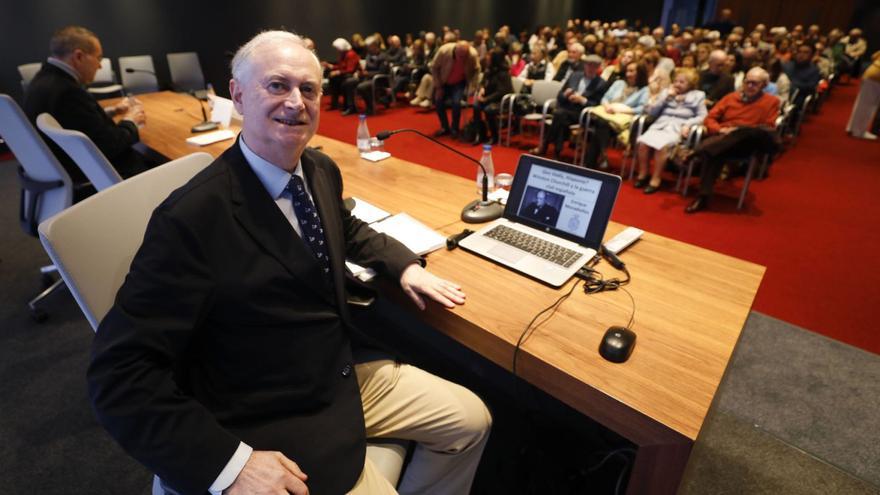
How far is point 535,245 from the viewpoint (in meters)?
1.52

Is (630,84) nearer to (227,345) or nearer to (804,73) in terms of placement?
(804,73)

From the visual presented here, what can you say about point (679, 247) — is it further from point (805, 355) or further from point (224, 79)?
point (224, 79)

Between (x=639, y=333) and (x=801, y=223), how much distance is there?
3.36 meters

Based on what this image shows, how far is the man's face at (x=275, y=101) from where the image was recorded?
1107 millimetres

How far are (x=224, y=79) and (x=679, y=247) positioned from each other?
801cm

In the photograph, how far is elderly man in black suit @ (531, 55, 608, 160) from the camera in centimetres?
483

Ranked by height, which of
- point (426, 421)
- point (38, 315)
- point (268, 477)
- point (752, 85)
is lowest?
point (38, 315)

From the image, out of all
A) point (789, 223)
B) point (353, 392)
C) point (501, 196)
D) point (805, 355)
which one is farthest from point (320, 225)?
point (789, 223)

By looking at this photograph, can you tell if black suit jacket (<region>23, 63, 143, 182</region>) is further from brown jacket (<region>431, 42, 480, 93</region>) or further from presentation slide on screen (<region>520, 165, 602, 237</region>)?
brown jacket (<region>431, 42, 480, 93</region>)

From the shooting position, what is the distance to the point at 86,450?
5.68 ft

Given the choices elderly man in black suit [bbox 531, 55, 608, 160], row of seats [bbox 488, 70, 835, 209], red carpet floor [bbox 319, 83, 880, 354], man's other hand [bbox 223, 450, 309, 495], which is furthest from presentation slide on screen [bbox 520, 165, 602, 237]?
elderly man in black suit [bbox 531, 55, 608, 160]

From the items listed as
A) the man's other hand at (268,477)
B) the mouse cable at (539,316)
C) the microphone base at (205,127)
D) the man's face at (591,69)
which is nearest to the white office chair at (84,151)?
the microphone base at (205,127)

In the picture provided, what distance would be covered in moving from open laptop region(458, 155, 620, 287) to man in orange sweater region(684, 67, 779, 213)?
2767mm

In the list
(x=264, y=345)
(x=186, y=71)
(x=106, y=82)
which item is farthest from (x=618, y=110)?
(x=106, y=82)
